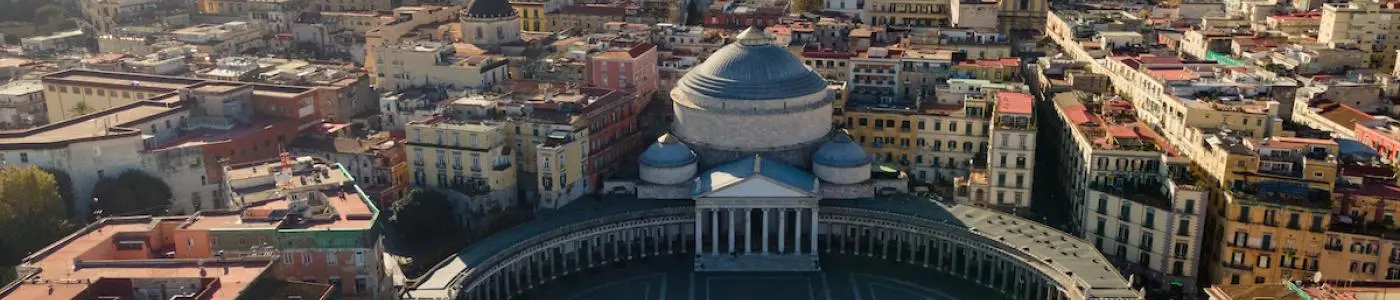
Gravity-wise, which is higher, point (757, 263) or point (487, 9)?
point (487, 9)

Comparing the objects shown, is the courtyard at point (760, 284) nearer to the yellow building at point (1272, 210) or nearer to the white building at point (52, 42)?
the yellow building at point (1272, 210)

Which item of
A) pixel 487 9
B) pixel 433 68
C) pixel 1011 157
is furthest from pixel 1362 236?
pixel 487 9

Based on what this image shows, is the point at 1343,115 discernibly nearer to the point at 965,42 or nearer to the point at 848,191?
the point at 965,42

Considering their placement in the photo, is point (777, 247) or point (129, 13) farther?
point (129, 13)

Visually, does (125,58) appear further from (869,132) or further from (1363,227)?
(1363,227)

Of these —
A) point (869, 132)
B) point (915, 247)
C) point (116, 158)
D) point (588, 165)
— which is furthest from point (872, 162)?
point (116, 158)

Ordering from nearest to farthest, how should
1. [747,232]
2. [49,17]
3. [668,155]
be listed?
[747,232], [668,155], [49,17]

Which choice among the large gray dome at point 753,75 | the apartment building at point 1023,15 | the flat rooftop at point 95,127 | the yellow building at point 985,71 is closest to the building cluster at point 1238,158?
Answer: the yellow building at point 985,71
